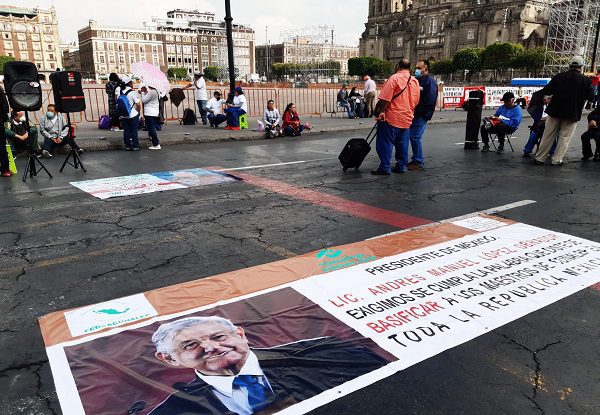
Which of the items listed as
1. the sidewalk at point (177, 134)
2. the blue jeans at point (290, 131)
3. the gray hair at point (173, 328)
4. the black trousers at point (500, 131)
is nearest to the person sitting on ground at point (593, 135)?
the black trousers at point (500, 131)

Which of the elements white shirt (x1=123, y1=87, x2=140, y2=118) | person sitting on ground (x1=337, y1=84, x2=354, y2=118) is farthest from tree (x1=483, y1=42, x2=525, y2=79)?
white shirt (x1=123, y1=87, x2=140, y2=118)

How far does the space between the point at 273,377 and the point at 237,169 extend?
6.74m

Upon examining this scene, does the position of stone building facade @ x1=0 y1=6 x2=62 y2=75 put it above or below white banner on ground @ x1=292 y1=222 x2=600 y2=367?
above

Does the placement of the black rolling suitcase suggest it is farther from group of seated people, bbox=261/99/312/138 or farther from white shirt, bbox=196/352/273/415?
white shirt, bbox=196/352/273/415

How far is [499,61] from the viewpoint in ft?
226

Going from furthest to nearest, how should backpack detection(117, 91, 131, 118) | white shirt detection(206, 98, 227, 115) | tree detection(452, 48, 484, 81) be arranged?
tree detection(452, 48, 484, 81), white shirt detection(206, 98, 227, 115), backpack detection(117, 91, 131, 118)

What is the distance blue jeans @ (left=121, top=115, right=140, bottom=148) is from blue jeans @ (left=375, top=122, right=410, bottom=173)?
20.0 feet

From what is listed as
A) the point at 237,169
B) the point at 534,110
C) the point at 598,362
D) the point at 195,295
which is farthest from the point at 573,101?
the point at 195,295

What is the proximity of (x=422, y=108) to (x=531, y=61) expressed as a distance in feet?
211

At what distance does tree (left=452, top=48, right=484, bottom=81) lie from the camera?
235ft

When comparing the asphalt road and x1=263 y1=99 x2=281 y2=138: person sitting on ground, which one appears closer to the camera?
the asphalt road

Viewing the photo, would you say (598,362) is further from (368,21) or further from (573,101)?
(368,21)

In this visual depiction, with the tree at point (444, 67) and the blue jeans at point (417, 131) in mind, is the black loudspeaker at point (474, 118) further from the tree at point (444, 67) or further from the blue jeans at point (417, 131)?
the tree at point (444, 67)

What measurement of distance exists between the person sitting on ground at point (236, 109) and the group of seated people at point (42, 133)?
218 inches
